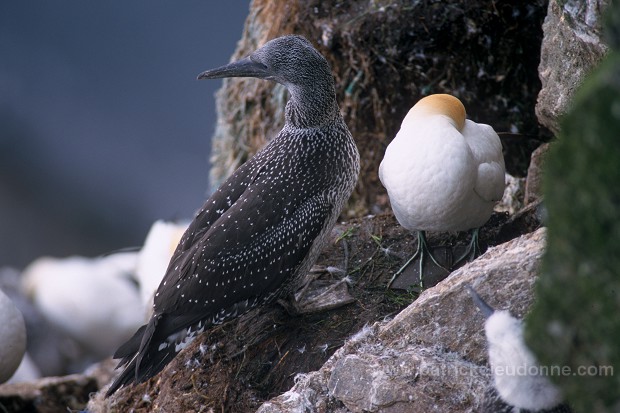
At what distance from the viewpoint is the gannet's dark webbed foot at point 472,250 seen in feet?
13.6

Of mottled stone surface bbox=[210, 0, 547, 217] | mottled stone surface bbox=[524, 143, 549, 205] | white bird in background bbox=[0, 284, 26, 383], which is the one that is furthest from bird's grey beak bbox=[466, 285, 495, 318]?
white bird in background bbox=[0, 284, 26, 383]

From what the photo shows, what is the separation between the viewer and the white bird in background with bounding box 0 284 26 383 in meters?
5.18

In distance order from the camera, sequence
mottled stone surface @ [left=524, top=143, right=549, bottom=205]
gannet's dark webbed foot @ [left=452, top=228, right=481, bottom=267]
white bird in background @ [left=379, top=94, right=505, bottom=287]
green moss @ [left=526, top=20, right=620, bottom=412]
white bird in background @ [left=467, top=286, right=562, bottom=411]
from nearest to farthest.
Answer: green moss @ [left=526, top=20, right=620, bottom=412] < white bird in background @ [left=467, top=286, right=562, bottom=411] < white bird in background @ [left=379, top=94, right=505, bottom=287] < gannet's dark webbed foot @ [left=452, top=228, right=481, bottom=267] < mottled stone surface @ [left=524, top=143, right=549, bottom=205]

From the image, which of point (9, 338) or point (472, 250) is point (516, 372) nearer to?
point (472, 250)

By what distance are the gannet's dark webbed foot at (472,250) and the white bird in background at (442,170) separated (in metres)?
0.08

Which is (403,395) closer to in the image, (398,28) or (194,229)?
(194,229)

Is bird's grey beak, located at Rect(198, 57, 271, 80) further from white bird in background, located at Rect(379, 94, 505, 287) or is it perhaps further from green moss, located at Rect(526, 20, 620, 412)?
green moss, located at Rect(526, 20, 620, 412)

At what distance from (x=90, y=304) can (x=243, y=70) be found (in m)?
2.78

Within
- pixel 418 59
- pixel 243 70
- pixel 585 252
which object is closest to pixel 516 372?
pixel 585 252

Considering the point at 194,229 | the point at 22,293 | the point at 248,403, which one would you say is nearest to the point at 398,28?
the point at 194,229

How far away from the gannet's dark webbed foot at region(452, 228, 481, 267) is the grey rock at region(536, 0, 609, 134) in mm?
652

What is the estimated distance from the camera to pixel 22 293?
6469 millimetres

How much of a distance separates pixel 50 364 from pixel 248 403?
2990mm

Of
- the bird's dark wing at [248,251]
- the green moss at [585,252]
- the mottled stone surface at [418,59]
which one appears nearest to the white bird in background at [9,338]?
the bird's dark wing at [248,251]
